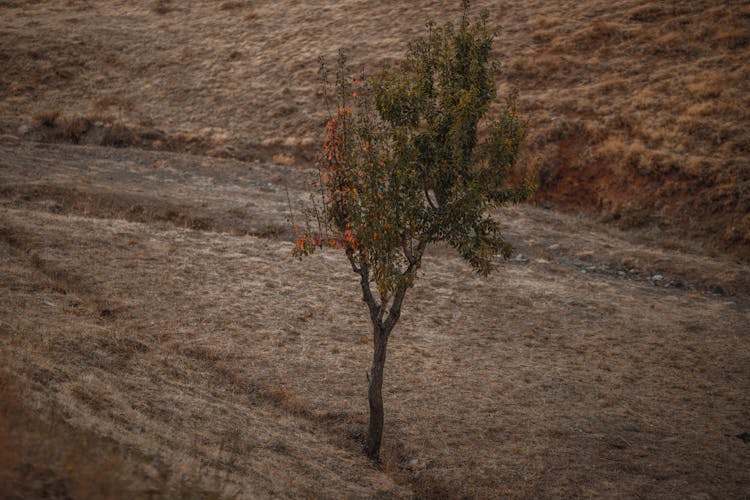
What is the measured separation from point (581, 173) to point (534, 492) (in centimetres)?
1980

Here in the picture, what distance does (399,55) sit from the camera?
121ft

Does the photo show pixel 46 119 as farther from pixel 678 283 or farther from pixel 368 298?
pixel 678 283

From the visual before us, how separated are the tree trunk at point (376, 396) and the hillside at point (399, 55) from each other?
57.8 ft

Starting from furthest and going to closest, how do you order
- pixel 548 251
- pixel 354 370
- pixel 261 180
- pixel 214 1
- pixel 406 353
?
Result: pixel 214 1, pixel 261 180, pixel 548 251, pixel 406 353, pixel 354 370

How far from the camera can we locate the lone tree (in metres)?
9.10

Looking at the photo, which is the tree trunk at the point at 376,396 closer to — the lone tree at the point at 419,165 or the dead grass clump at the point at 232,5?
the lone tree at the point at 419,165

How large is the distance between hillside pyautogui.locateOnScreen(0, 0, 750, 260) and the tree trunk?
694 inches

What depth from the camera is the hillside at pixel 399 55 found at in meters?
24.5

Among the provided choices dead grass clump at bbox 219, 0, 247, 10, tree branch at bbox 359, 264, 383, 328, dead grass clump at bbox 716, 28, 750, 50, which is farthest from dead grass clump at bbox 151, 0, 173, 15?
tree branch at bbox 359, 264, 383, 328

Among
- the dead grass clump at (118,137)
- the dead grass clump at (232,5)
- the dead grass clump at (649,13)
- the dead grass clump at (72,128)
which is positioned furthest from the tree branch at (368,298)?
the dead grass clump at (232,5)

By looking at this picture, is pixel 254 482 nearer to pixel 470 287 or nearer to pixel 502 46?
pixel 470 287

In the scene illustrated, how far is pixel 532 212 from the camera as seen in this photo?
83.0 feet

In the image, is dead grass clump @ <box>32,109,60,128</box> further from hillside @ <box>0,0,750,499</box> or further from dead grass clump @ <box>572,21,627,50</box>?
dead grass clump @ <box>572,21,627,50</box>

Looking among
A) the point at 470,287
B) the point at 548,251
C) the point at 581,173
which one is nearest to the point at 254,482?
the point at 470,287
